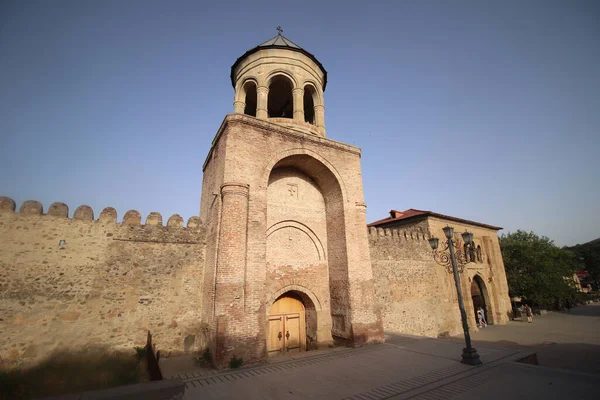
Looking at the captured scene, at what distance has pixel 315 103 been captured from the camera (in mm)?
13828

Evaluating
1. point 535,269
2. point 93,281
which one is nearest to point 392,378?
point 93,281

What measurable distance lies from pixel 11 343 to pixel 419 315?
54.6 feet

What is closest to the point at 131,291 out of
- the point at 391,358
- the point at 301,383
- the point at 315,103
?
the point at 301,383

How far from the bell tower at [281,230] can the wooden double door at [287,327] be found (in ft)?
0.12

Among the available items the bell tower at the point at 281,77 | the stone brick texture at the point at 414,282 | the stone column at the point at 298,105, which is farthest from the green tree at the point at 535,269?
the stone column at the point at 298,105

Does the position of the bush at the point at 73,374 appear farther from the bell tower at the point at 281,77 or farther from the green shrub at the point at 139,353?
the bell tower at the point at 281,77

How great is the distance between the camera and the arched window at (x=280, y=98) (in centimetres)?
1443

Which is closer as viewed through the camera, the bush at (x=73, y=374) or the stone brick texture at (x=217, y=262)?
the bush at (x=73, y=374)

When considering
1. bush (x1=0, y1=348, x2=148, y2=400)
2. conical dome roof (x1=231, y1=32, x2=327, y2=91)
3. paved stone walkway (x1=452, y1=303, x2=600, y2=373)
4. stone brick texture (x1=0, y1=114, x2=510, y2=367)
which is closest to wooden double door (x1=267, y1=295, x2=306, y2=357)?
stone brick texture (x1=0, y1=114, x2=510, y2=367)

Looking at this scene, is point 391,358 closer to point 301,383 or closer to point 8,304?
point 301,383

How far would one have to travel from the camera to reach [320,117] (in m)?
13.6

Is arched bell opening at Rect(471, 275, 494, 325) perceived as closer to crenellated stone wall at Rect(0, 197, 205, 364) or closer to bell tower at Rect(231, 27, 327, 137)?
bell tower at Rect(231, 27, 327, 137)

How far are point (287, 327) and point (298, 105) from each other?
953 centimetres

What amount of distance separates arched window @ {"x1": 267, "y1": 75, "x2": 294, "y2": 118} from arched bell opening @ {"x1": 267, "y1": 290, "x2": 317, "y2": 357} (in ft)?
32.8
